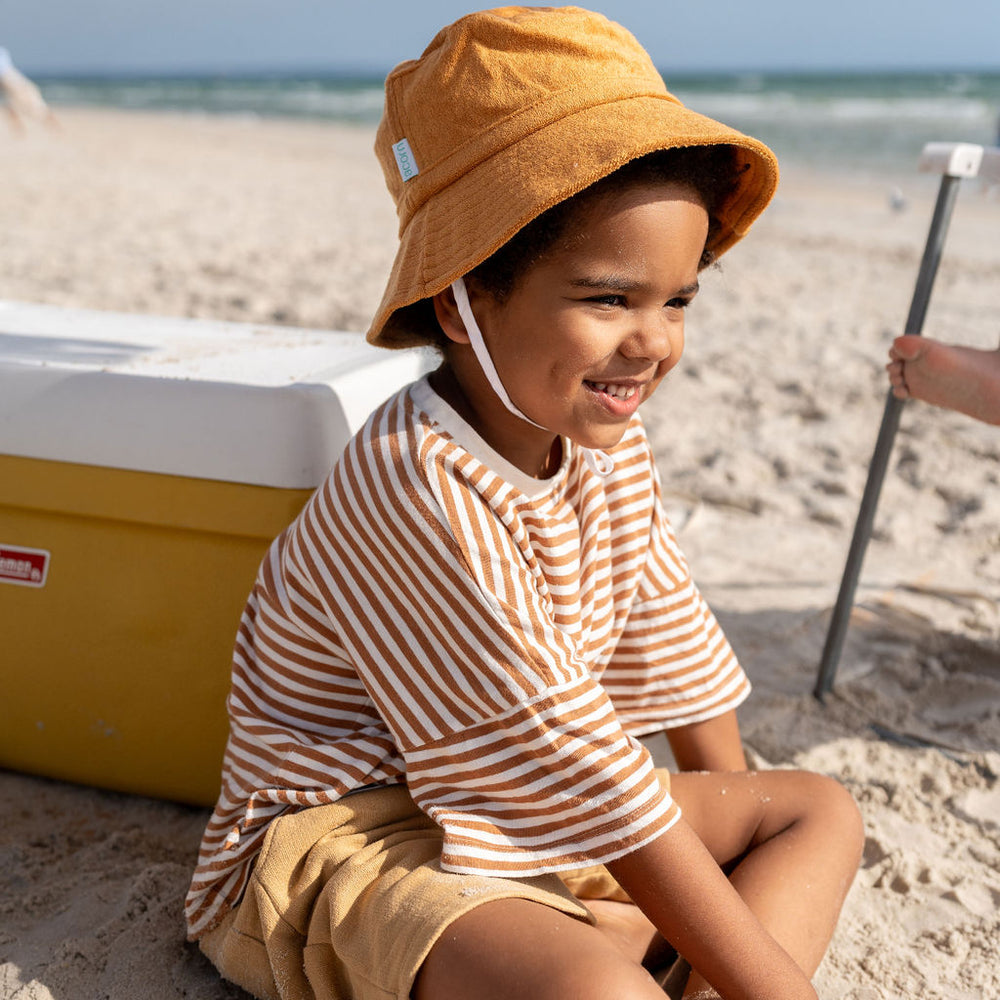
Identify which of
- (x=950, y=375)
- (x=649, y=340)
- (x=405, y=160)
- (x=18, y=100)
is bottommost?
(x=18, y=100)

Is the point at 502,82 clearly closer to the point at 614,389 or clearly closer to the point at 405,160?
the point at 405,160

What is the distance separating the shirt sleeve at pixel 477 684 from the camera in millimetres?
1105

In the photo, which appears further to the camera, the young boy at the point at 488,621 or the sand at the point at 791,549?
the sand at the point at 791,549

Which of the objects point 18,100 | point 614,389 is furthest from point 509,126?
point 18,100

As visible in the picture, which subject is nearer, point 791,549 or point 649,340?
point 649,340

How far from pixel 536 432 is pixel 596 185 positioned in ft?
0.98

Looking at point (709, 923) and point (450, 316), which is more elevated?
point (450, 316)

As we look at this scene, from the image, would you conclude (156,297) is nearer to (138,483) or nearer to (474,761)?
(138,483)

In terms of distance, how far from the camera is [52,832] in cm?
158

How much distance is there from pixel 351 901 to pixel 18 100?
13.1 m

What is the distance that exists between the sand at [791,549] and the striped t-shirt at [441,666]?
0.30m

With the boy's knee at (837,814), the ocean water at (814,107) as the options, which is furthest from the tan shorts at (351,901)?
the ocean water at (814,107)

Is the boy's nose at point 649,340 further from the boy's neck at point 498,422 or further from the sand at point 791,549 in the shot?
the sand at point 791,549

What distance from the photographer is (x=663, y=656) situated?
149 cm
